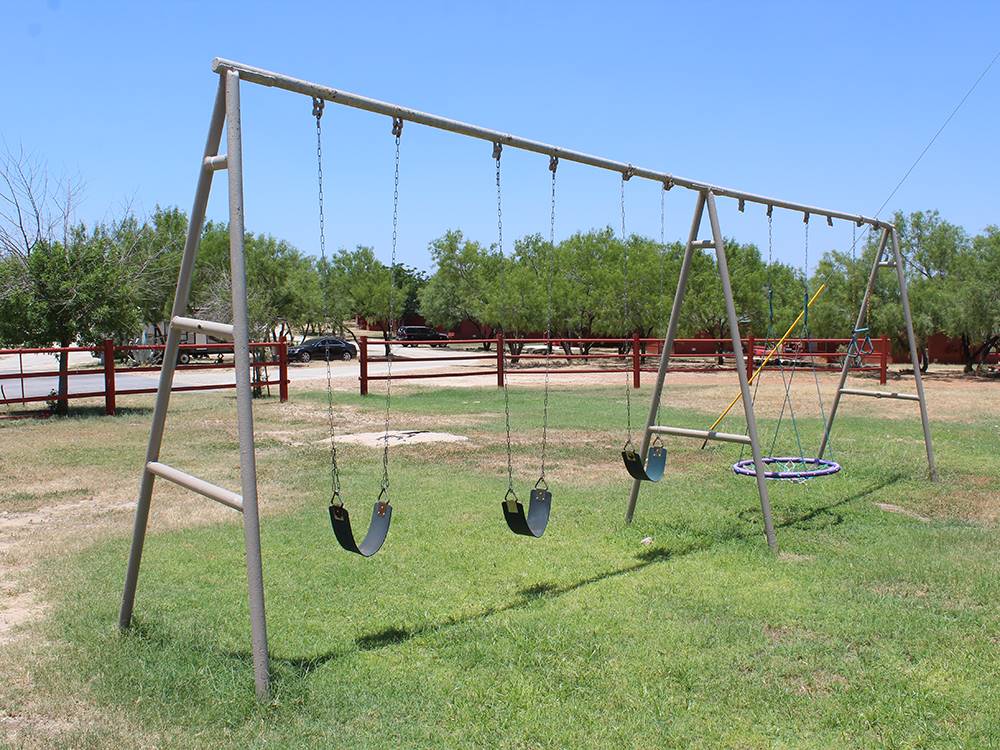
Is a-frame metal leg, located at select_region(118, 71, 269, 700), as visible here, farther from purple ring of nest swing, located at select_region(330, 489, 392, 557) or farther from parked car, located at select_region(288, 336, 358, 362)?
parked car, located at select_region(288, 336, 358, 362)

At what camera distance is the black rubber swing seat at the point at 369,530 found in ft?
12.8

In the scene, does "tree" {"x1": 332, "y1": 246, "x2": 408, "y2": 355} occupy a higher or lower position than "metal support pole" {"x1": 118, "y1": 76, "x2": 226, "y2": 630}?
higher

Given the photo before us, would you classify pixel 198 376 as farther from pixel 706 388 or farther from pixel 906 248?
pixel 906 248

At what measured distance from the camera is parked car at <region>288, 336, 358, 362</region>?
1537 inches

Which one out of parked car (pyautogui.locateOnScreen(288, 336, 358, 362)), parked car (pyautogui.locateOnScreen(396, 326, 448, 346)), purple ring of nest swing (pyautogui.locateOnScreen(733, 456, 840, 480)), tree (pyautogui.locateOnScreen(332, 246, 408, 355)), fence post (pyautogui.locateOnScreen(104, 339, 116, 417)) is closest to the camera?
purple ring of nest swing (pyautogui.locateOnScreen(733, 456, 840, 480))

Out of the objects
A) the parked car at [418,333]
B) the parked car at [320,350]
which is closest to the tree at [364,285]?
the parked car at [418,333]

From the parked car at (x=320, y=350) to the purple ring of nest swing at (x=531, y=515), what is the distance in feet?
Answer: 115

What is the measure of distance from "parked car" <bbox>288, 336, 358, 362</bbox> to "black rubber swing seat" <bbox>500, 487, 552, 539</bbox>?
35102 millimetres

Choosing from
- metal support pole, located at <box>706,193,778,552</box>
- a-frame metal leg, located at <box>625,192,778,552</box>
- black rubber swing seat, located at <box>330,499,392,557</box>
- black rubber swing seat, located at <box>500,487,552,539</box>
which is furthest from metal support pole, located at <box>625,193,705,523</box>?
black rubber swing seat, located at <box>330,499,392,557</box>

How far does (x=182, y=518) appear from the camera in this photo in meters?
6.56

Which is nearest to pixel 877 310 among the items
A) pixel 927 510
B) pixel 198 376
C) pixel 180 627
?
pixel 927 510

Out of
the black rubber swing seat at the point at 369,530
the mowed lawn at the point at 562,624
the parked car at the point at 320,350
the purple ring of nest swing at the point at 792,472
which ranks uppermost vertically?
the parked car at the point at 320,350

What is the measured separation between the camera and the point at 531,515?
4824 mm

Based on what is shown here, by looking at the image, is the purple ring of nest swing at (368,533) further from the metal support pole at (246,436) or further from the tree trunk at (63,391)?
the tree trunk at (63,391)
